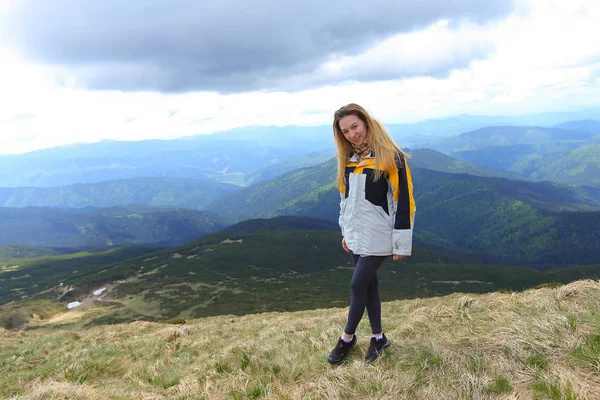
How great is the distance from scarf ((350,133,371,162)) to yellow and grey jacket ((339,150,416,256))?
123 mm

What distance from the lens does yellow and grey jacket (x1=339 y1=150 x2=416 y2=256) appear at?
16.8 feet

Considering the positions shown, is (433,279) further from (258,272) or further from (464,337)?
(464,337)

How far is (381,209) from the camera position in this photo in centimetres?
525

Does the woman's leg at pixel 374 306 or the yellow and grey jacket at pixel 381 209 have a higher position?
the yellow and grey jacket at pixel 381 209

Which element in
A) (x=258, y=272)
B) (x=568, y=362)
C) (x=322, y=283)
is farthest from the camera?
(x=258, y=272)

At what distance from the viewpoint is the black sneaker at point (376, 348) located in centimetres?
575

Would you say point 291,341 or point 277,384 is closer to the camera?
point 277,384

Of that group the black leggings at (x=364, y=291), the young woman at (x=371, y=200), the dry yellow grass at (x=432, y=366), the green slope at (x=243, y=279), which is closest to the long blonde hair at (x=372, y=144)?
the young woman at (x=371, y=200)

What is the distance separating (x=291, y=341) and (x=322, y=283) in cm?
10228

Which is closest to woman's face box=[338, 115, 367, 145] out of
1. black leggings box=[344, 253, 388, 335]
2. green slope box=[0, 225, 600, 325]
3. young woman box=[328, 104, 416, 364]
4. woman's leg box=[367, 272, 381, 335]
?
young woman box=[328, 104, 416, 364]

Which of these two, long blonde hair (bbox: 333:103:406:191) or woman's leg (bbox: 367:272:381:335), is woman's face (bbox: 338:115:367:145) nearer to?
long blonde hair (bbox: 333:103:406:191)

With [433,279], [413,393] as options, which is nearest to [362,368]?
[413,393]

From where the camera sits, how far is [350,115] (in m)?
5.47

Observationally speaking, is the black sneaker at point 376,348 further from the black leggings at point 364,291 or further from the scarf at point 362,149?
the scarf at point 362,149
